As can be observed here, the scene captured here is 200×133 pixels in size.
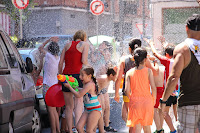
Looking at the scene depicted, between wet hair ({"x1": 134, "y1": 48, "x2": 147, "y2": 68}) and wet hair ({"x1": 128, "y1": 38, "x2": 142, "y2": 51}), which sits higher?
wet hair ({"x1": 128, "y1": 38, "x2": 142, "y2": 51})

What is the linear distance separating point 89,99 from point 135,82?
0.70 metres

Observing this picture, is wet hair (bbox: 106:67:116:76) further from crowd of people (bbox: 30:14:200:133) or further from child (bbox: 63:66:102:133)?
child (bbox: 63:66:102:133)

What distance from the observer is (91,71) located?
629 centimetres

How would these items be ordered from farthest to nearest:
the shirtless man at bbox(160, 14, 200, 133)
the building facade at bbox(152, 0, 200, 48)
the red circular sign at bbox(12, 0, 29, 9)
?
1. the building facade at bbox(152, 0, 200, 48)
2. the red circular sign at bbox(12, 0, 29, 9)
3. the shirtless man at bbox(160, 14, 200, 133)

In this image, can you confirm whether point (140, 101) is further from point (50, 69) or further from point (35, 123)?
point (50, 69)

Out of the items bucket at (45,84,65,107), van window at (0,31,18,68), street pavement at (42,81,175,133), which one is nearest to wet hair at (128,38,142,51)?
bucket at (45,84,65,107)

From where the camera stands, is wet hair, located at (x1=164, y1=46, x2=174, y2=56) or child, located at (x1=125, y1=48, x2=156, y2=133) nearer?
child, located at (x1=125, y1=48, x2=156, y2=133)

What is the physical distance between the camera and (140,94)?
612 cm

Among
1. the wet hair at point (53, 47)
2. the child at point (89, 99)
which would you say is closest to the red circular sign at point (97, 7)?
the wet hair at point (53, 47)

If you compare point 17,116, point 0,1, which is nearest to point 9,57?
point 17,116

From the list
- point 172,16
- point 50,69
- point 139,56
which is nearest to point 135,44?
point 139,56

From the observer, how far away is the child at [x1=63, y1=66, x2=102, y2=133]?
247 inches

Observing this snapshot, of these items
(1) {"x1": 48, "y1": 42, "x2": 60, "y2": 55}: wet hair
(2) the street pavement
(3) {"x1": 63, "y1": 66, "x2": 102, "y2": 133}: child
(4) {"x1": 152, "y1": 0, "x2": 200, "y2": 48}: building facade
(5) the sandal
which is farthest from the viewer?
(4) {"x1": 152, "y1": 0, "x2": 200, "y2": 48}: building facade

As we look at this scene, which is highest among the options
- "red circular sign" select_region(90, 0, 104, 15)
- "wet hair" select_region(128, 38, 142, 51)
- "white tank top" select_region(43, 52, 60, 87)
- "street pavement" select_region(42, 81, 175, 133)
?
"red circular sign" select_region(90, 0, 104, 15)
